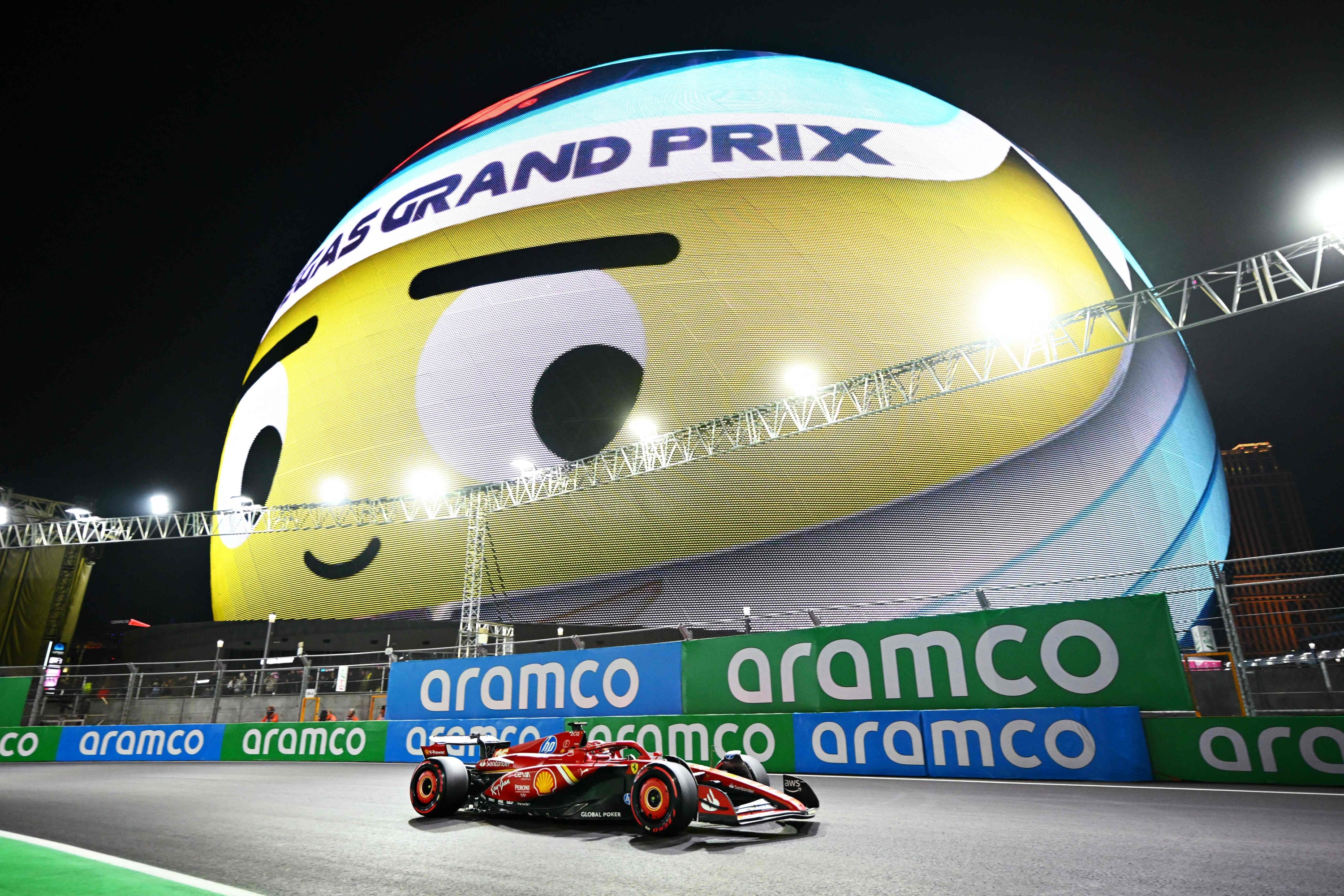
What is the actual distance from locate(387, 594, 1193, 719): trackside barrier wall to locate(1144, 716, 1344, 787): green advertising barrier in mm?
260

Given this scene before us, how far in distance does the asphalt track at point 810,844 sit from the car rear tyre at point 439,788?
18cm

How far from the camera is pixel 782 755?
884 centimetres

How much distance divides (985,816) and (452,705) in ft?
29.6

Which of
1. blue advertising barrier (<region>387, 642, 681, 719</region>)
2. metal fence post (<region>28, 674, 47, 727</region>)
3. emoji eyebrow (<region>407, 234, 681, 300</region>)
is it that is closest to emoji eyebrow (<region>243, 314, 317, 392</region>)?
emoji eyebrow (<region>407, 234, 681, 300</region>)

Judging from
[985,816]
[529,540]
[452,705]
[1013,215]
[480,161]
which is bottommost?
[985,816]

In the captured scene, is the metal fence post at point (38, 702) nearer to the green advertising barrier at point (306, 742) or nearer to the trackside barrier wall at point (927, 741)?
the green advertising barrier at point (306, 742)

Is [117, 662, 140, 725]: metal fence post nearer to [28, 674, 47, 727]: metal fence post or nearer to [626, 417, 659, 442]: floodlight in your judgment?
[28, 674, 47, 727]: metal fence post

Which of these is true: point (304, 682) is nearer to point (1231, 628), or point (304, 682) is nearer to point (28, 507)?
point (1231, 628)

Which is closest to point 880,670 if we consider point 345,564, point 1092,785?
point 1092,785

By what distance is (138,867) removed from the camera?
12.8ft

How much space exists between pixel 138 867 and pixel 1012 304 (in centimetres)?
1834

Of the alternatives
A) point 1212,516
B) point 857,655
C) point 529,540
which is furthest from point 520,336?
point 1212,516

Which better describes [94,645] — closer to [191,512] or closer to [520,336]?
[191,512]

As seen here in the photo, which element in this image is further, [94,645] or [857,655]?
[94,645]
